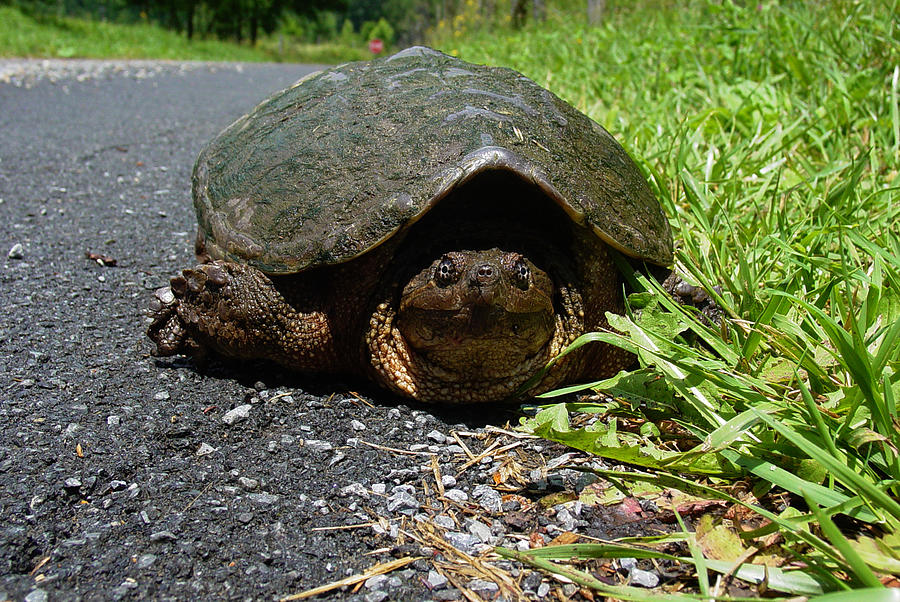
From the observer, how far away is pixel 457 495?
4.91ft

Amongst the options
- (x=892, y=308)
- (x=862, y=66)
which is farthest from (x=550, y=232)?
(x=862, y=66)

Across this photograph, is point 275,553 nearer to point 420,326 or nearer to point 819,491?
point 420,326

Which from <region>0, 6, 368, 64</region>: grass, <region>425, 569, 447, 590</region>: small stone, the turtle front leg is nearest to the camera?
<region>425, 569, 447, 590</region>: small stone

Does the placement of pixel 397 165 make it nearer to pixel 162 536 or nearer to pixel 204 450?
pixel 204 450

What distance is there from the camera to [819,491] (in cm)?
128

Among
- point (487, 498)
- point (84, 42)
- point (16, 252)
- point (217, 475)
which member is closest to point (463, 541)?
point (487, 498)

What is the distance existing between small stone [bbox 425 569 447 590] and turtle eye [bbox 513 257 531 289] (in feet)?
2.44

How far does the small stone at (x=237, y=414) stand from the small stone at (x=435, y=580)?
72cm

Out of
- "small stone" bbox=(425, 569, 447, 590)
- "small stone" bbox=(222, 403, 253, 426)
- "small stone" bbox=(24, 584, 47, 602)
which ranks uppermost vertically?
"small stone" bbox=(425, 569, 447, 590)

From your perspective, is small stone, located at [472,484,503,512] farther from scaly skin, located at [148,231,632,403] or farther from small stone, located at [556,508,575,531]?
scaly skin, located at [148,231,632,403]

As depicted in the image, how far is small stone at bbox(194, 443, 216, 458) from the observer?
1577 mm

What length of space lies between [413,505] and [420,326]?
0.51 metres

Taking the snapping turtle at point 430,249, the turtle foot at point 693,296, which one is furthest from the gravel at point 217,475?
the turtle foot at point 693,296

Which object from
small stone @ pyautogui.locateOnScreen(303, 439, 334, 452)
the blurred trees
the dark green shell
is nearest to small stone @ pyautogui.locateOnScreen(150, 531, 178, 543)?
small stone @ pyautogui.locateOnScreen(303, 439, 334, 452)
